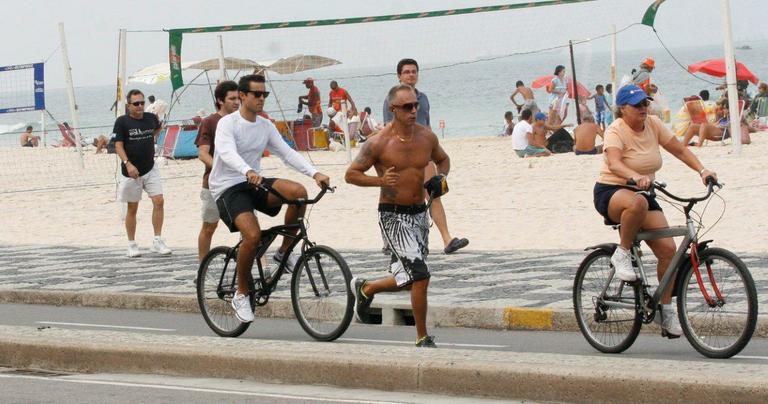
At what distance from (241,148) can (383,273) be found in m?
2.94

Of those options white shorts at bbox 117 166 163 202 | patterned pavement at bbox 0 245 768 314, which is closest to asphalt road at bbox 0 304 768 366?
patterned pavement at bbox 0 245 768 314

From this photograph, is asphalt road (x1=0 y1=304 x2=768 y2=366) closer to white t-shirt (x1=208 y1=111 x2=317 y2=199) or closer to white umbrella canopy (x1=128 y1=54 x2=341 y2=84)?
white t-shirt (x1=208 y1=111 x2=317 y2=199)

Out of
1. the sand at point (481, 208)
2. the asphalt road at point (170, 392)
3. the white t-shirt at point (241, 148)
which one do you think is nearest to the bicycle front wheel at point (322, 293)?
the white t-shirt at point (241, 148)

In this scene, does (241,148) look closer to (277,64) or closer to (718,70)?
(277,64)

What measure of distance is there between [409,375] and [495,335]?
244cm

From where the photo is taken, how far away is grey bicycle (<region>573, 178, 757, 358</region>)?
8.43m

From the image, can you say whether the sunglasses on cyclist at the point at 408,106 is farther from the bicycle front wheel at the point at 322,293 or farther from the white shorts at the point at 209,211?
the white shorts at the point at 209,211

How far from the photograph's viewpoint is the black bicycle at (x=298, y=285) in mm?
9938

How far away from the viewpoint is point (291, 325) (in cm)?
1159

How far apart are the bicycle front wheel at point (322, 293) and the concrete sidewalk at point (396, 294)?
28.9 inches

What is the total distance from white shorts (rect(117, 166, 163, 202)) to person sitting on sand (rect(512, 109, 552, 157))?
13.5 metres

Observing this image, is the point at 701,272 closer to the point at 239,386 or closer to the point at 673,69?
the point at 239,386

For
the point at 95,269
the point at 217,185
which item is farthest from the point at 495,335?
the point at 95,269

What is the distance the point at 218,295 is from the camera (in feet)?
35.6
